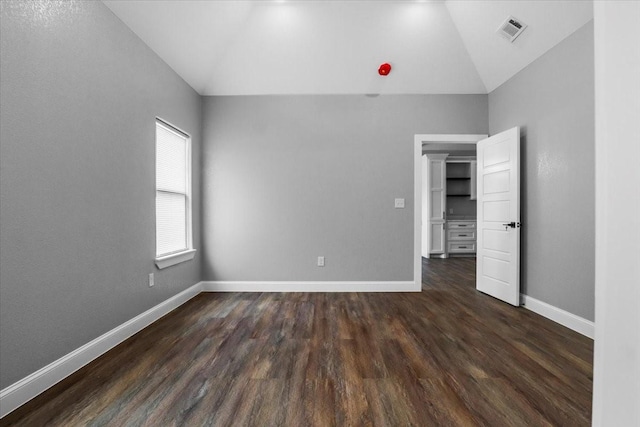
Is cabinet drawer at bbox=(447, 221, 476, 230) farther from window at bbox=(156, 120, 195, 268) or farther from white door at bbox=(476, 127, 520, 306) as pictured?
window at bbox=(156, 120, 195, 268)

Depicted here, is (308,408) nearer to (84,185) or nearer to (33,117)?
(84,185)

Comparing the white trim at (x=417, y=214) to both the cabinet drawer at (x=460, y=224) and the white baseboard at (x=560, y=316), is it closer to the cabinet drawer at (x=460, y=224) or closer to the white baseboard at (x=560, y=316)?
the white baseboard at (x=560, y=316)

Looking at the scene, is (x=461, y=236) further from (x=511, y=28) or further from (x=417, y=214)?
(x=511, y=28)

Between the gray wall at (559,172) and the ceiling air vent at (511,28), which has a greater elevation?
the ceiling air vent at (511,28)

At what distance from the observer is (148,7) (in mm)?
2441

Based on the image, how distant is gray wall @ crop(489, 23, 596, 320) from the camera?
2.51 metres

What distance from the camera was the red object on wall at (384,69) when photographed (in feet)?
11.5

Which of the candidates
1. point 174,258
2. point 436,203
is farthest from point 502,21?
point 436,203

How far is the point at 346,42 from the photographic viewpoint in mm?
3361

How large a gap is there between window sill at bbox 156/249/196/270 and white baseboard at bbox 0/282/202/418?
0.40m

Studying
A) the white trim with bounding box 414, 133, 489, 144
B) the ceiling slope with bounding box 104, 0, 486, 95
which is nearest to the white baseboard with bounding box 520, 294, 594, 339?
the white trim with bounding box 414, 133, 489, 144

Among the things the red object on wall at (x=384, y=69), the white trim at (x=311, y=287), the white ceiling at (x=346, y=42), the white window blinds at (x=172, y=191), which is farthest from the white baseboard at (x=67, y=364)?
the red object on wall at (x=384, y=69)

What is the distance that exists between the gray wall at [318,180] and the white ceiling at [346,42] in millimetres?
255

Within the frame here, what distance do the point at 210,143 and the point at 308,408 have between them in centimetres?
333
